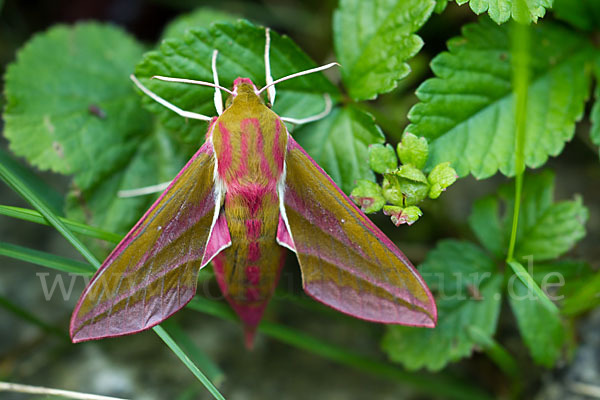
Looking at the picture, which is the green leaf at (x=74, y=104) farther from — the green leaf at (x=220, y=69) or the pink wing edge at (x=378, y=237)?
the pink wing edge at (x=378, y=237)

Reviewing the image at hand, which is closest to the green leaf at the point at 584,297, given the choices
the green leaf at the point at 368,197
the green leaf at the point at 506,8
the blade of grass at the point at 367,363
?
the blade of grass at the point at 367,363

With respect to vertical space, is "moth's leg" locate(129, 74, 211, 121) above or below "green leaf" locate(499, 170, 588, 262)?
above


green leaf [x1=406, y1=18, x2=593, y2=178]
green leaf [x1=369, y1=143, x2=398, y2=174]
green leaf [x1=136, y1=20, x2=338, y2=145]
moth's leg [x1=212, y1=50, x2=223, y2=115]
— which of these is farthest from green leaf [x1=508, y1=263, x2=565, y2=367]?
moth's leg [x1=212, y1=50, x2=223, y2=115]

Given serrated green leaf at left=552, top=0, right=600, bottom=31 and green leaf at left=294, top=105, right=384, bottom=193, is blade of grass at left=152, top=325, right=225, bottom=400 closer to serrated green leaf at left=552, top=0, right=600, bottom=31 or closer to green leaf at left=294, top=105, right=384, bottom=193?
green leaf at left=294, top=105, right=384, bottom=193

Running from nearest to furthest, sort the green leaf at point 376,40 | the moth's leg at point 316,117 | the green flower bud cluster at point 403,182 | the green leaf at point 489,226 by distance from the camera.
A: the green flower bud cluster at point 403,182
the green leaf at point 376,40
the moth's leg at point 316,117
the green leaf at point 489,226

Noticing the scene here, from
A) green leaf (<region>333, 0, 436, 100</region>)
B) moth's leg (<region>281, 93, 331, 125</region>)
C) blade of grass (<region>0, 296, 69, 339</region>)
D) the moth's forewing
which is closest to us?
the moth's forewing

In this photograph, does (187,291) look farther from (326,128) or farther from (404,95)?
(404,95)

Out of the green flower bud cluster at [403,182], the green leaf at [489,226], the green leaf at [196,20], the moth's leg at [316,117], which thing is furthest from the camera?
the green leaf at [196,20]
